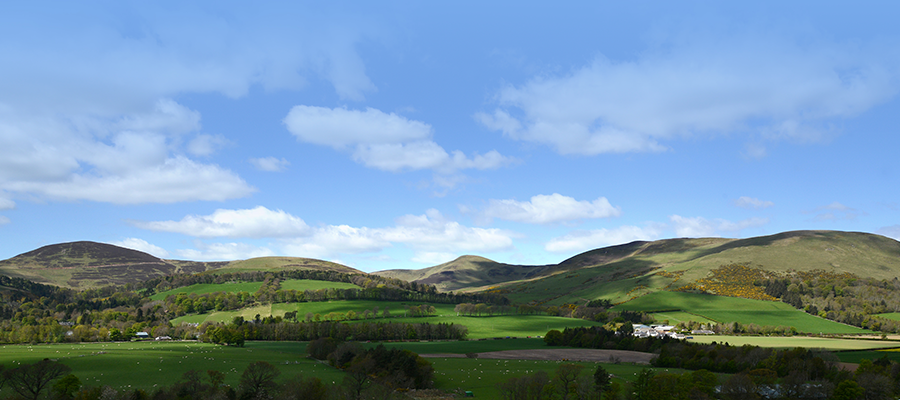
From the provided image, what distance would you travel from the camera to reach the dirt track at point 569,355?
146m

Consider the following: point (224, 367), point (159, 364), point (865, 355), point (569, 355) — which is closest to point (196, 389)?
point (224, 367)

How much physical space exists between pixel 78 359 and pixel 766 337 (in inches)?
8912

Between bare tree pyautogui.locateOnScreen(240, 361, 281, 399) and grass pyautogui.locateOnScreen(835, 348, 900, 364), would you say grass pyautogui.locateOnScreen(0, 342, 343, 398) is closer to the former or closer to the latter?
bare tree pyautogui.locateOnScreen(240, 361, 281, 399)

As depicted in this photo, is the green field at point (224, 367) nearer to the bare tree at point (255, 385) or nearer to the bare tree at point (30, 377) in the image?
the bare tree at point (30, 377)

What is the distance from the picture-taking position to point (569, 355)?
15425cm

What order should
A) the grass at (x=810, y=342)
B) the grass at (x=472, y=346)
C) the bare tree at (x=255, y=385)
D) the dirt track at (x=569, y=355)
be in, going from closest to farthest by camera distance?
the bare tree at (x=255, y=385) → the dirt track at (x=569, y=355) → the grass at (x=810, y=342) → the grass at (x=472, y=346)

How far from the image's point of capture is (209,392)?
82.8 meters

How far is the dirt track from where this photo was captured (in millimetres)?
145500

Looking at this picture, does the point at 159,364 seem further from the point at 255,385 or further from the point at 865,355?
the point at 865,355

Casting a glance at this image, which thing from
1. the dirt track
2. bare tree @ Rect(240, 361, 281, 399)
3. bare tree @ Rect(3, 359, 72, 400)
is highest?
bare tree @ Rect(3, 359, 72, 400)

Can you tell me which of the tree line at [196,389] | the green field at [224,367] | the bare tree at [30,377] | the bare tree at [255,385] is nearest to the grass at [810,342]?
the green field at [224,367]

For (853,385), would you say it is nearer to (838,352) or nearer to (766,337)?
(838,352)

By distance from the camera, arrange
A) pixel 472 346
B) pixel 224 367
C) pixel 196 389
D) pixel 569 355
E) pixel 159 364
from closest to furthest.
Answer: pixel 196 389 < pixel 224 367 < pixel 159 364 < pixel 569 355 < pixel 472 346

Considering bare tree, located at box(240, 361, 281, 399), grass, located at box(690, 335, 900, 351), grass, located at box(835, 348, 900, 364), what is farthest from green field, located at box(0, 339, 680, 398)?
grass, located at box(690, 335, 900, 351)
